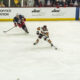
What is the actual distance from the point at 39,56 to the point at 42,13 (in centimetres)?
817

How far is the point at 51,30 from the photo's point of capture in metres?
14.4

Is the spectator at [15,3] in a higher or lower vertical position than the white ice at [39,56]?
higher

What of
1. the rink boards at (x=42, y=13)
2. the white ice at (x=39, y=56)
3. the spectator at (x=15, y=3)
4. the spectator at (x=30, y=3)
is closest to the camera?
the white ice at (x=39, y=56)

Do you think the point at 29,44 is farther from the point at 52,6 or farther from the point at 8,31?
the point at 52,6

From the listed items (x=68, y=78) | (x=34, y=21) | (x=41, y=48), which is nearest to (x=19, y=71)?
(x=68, y=78)

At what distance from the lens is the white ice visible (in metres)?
7.60

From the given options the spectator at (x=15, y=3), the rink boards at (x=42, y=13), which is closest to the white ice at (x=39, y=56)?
the rink boards at (x=42, y=13)

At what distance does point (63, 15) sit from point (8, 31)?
4899 millimetres

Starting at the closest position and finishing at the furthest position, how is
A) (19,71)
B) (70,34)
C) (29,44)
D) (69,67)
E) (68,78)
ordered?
(68,78) → (19,71) → (69,67) → (29,44) → (70,34)

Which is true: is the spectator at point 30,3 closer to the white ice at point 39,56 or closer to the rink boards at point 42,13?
the rink boards at point 42,13

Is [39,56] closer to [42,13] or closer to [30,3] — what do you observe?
[42,13]

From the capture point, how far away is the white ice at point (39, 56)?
7.60 m

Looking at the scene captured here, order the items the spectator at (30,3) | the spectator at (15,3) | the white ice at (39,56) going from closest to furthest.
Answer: the white ice at (39,56) < the spectator at (15,3) < the spectator at (30,3)

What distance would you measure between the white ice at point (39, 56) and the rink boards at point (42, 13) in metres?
2.36
